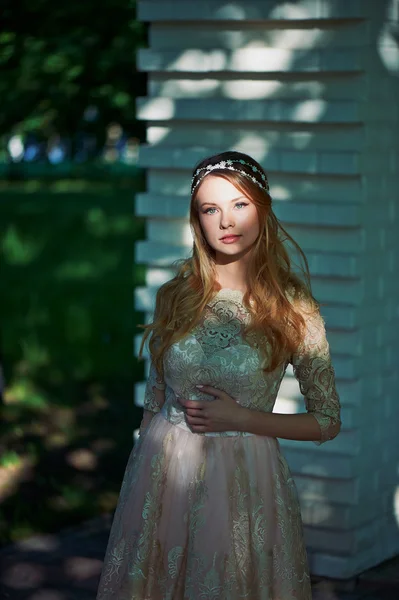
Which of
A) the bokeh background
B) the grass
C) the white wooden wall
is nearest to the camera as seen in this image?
the white wooden wall

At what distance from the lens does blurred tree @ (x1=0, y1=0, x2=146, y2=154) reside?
11.3m

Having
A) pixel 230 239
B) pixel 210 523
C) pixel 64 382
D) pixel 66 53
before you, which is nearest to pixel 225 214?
pixel 230 239

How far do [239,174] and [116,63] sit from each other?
27.1ft

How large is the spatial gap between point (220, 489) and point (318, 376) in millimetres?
478

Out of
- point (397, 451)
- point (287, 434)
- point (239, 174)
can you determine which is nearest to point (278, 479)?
point (287, 434)

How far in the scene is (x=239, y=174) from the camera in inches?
143

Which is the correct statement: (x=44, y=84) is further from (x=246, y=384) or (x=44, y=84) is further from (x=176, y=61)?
(x=246, y=384)

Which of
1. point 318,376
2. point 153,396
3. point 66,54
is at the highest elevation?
point 66,54

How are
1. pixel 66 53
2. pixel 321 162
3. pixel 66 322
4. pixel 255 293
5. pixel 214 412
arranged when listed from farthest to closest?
1. pixel 66 322
2. pixel 66 53
3. pixel 321 162
4. pixel 255 293
5. pixel 214 412

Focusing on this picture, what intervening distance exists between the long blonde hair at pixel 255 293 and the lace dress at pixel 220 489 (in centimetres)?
4

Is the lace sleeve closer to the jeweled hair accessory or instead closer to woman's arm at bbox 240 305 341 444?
woman's arm at bbox 240 305 341 444

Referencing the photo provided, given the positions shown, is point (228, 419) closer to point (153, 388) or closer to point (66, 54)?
point (153, 388)

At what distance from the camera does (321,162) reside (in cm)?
558

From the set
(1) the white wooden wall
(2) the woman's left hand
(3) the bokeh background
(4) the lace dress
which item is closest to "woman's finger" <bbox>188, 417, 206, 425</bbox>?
(2) the woman's left hand
